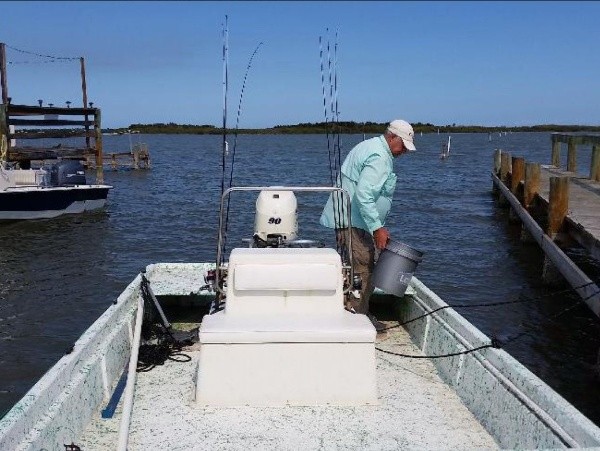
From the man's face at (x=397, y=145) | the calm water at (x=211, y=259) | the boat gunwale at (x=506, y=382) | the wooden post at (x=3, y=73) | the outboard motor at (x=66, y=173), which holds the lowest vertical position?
the calm water at (x=211, y=259)

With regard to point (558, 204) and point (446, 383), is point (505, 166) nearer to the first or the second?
point (558, 204)

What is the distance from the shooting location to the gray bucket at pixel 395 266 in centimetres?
535

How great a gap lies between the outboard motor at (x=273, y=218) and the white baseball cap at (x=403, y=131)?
1157mm

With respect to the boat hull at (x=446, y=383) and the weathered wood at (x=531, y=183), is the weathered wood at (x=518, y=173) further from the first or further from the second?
the boat hull at (x=446, y=383)

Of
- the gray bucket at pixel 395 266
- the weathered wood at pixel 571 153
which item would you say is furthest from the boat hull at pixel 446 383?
the weathered wood at pixel 571 153

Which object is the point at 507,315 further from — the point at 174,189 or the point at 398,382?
A: the point at 174,189

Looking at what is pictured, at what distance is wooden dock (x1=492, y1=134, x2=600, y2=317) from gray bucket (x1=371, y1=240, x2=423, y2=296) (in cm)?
239

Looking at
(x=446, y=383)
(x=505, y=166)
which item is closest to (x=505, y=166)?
(x=505, y=166)

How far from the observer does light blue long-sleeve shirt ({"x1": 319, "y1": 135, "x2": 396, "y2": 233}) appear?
5.24 metres

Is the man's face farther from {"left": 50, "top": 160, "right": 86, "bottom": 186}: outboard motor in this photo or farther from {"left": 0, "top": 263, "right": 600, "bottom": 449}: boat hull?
{"left": 50, "top": 160, "right": 86, "bottom": 186}: outboard motor

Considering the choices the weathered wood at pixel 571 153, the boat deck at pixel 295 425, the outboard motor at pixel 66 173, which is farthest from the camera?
Answer: the outboard motor at pixel 66 173

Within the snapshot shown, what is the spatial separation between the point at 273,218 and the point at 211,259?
9.54 meters

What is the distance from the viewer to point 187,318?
21.9 feet

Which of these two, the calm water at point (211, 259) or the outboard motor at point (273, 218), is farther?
the calm water at point (211, 259)
